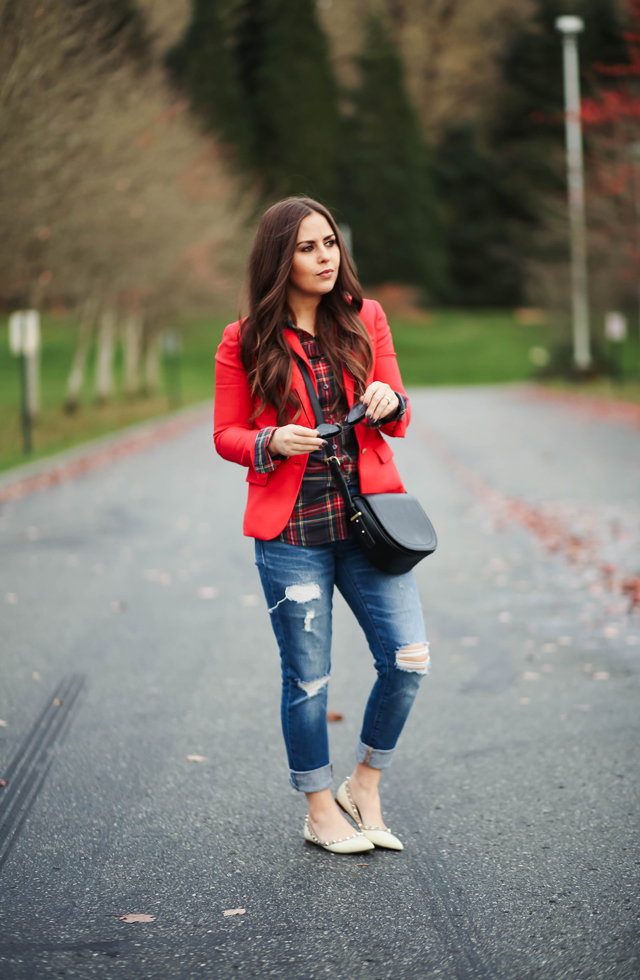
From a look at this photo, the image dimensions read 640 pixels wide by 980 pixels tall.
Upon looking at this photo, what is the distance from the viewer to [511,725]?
4.81 meters

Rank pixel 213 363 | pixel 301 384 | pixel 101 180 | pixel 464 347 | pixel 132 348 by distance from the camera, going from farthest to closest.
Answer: pixel 464 347, pixel 213 363, pixel 132 348, pixel 101 180, pixel 301 384

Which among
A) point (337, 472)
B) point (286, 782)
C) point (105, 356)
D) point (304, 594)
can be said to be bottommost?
point (105, 356)

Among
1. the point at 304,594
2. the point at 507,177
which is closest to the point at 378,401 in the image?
the point at 304,594

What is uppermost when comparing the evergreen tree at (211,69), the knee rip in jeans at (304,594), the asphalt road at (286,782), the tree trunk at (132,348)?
the evergreen tree at (211,69)

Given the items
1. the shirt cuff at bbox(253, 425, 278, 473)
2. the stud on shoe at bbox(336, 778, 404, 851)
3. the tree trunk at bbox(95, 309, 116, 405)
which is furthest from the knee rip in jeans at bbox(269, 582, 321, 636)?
the tree trunk at bbox(95, 309, 116, 405)

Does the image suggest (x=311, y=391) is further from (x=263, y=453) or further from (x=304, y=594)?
(x=304, y=594)

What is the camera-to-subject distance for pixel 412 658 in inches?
133

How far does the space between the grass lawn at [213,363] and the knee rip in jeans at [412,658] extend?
2284 cm

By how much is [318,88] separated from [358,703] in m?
61.4

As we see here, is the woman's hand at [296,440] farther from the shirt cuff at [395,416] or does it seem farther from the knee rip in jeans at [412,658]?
the knee rip in jeans at [412,658]

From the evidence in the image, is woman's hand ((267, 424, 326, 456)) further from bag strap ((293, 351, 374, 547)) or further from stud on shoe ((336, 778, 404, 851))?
stud on shoe ((336, 778, 404, 851))

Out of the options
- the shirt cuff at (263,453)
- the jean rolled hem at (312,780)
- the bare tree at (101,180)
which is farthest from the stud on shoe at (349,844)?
the bare tree at (101,180)

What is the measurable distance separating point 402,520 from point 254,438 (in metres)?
0.52

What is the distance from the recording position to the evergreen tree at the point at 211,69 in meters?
25.2
